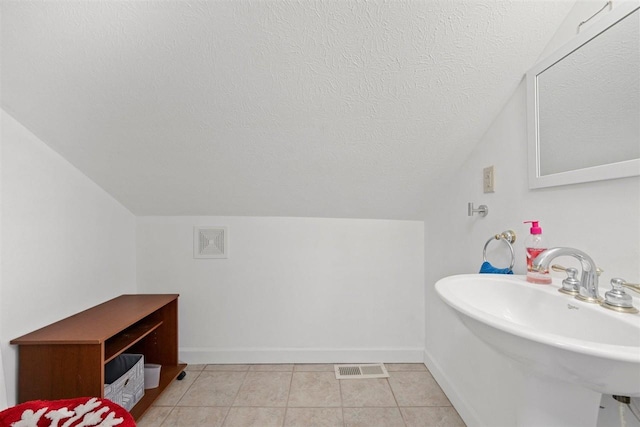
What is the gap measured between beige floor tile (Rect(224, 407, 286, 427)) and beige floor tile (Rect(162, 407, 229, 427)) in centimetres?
5

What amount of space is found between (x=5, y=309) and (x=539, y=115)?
7.34ft

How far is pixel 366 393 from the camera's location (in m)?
1.61

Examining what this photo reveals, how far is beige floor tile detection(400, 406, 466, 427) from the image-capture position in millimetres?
1374

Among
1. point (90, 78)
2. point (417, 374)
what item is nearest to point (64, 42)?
point (90, 78)

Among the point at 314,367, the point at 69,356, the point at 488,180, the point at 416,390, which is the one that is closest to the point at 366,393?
the point at 416,390

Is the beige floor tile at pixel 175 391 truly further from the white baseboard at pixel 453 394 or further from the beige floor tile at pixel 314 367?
the white baseboard at pixel 453 394

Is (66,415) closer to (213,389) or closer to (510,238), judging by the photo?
(213,389)

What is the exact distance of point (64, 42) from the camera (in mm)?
1010

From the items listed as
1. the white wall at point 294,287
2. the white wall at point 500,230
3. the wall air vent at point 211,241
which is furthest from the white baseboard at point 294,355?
the wall air vent at point 211,241

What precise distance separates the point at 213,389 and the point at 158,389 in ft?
0.98

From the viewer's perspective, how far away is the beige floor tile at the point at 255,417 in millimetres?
1379

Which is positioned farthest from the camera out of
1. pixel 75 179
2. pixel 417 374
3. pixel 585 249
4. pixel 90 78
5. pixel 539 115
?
pixel 417 374

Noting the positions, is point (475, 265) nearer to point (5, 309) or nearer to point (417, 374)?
point (417, 374)

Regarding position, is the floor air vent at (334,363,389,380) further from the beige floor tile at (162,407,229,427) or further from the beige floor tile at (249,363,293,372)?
the beige floor tile at (162,407,229,427)
